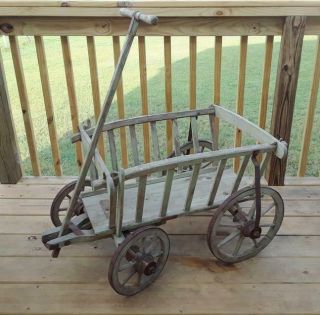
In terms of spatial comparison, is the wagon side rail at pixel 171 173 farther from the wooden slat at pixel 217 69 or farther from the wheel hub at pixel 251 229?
the wooden slat at pixel 217 69

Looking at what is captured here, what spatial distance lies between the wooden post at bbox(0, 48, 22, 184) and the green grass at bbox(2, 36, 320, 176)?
0.67 meters

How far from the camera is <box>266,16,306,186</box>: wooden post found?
2.21m

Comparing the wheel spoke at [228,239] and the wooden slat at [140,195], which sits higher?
the wooden slat at [140,195]

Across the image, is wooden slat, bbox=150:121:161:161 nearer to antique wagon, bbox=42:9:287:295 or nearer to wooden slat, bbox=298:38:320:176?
antique wagon, bbox=42:9:287:295

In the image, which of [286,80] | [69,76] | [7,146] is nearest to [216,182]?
[286,80]

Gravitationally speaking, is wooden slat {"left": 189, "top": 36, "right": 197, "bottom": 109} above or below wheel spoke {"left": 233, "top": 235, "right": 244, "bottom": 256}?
above

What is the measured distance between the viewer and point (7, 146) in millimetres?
2611

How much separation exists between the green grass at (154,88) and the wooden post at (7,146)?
669 mm

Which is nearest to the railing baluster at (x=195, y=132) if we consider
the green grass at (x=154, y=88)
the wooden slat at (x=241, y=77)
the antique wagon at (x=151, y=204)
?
the antique wagon at (x=151, y=204)

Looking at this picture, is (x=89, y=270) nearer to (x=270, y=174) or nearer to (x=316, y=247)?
(x=316, y=247)

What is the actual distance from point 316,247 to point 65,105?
3356 mm

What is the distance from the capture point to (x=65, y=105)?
4574mm

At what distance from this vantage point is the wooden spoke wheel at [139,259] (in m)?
1.68

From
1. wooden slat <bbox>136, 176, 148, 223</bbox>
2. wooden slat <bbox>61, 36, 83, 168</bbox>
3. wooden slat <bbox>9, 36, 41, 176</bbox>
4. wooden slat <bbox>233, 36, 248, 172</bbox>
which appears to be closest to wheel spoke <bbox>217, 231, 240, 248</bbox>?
wooden slat <bbox>136, 176, 148, 223</bbox>
